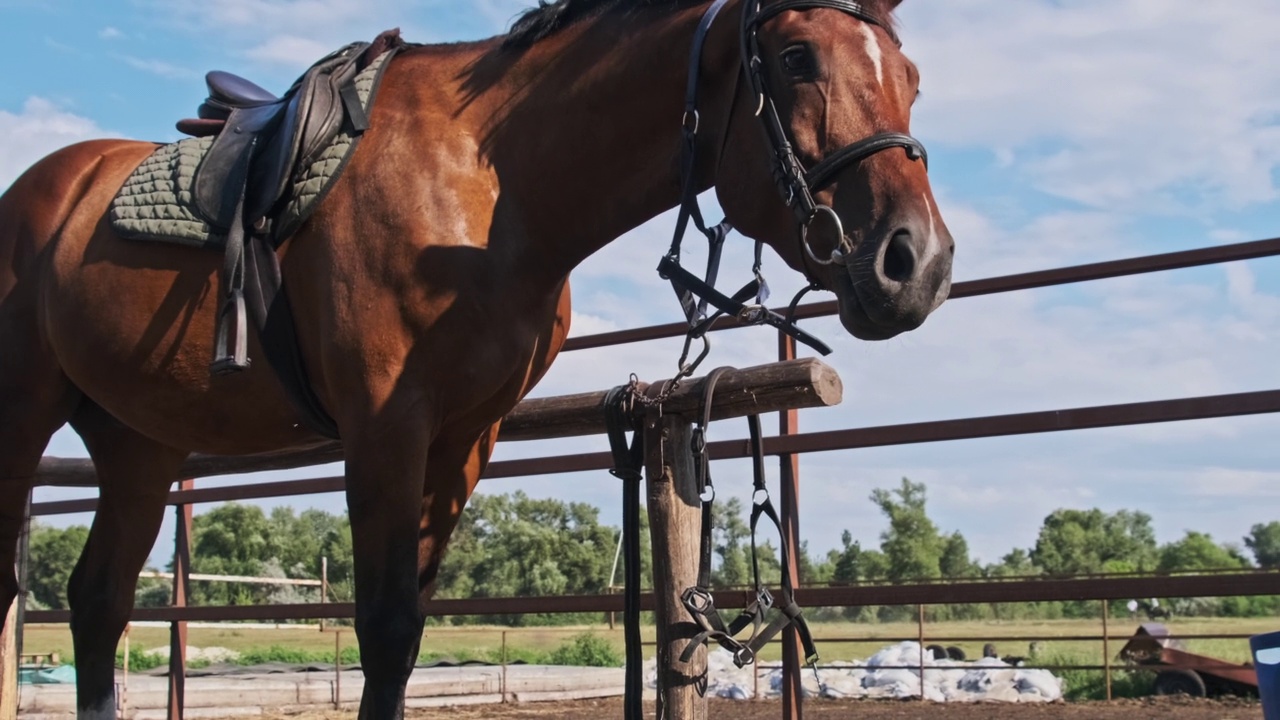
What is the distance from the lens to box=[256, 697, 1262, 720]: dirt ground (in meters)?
Answer: 7.59

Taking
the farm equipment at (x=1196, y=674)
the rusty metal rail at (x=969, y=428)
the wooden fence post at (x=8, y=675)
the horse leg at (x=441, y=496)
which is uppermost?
the rusty metal rail at (x=969, y=428)

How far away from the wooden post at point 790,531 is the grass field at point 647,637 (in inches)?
588

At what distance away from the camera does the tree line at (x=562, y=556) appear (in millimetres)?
29906

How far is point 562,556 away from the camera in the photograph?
3086 centimetres

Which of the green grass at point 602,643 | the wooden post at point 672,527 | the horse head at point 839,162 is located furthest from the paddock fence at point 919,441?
the green grass at point 602,643

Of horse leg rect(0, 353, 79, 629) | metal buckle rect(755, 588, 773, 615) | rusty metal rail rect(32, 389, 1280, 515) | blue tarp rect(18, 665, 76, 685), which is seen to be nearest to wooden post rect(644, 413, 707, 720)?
metal buckle rect(755, 588, 773, 615)

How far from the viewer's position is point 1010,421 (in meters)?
3.99

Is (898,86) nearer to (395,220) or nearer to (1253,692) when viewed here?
(395,220)

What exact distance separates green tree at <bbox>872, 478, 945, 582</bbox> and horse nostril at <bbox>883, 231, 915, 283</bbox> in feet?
124

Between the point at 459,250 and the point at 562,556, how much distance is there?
2897 centimetres

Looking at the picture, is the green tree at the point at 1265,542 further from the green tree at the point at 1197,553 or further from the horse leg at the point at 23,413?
the horse leg at the point at 23,413

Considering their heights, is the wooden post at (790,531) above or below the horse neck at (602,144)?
below

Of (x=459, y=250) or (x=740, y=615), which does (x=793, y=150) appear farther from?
(x=740, y=615)

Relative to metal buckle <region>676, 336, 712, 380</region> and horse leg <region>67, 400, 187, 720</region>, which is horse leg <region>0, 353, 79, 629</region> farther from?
metal buckle <region>676, 336, 712, 380</region>
